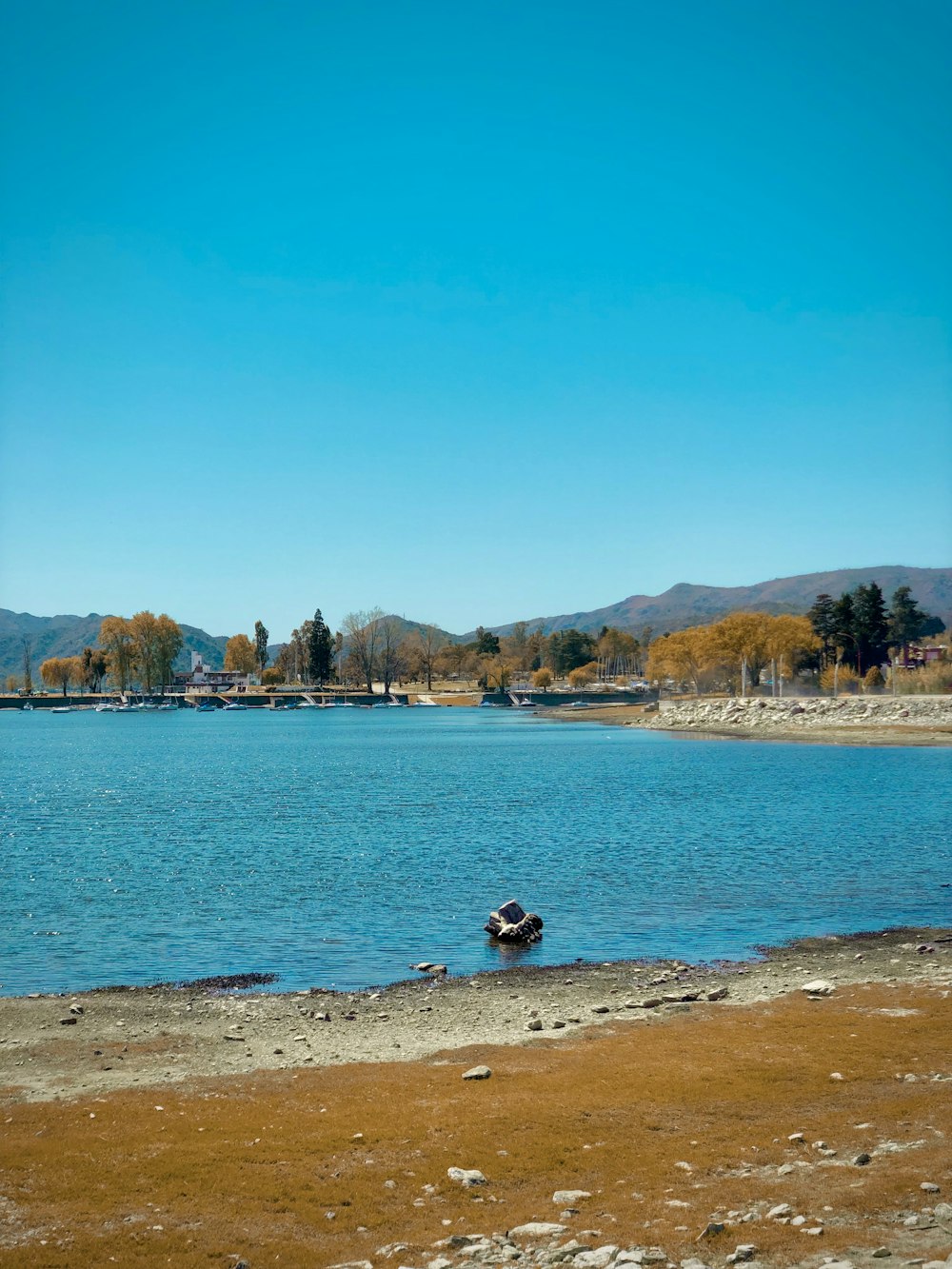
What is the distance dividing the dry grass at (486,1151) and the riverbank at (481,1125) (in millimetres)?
38

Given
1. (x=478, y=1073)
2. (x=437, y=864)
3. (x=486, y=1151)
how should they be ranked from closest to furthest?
(x=486, y=1151) → (x=478, y=1073) → (x=437, y=864)

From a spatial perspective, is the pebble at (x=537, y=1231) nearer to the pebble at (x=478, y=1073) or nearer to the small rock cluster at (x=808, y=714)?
the pebble at (x=478, y=1073)

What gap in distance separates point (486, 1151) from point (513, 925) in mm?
15357

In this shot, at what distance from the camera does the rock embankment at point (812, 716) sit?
408 feet

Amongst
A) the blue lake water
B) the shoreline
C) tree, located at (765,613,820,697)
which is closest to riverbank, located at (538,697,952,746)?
tree, located at (765,613,820,697)

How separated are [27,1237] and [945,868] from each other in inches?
1394

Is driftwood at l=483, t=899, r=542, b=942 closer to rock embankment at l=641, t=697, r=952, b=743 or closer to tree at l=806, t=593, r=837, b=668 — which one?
rock embankment at l=641, t=697, r=952, b=743

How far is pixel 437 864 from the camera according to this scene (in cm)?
4081

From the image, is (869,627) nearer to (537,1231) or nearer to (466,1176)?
(466,1176)

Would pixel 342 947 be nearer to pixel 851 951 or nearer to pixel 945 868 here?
pixel 851 951

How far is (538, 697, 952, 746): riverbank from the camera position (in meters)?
116

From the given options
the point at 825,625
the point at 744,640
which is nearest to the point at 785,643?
the point at 744,640

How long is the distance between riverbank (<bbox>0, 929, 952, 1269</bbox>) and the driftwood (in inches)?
204

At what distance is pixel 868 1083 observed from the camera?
1482 centimetres
